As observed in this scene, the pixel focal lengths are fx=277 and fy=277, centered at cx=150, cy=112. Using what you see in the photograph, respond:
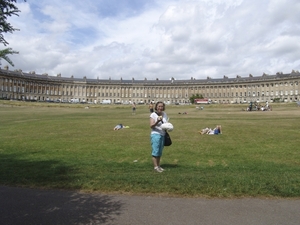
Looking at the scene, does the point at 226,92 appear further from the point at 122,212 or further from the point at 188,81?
the point at 122,212

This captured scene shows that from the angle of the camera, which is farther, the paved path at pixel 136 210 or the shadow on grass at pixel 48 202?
the shadow on grass at pixel 48 202

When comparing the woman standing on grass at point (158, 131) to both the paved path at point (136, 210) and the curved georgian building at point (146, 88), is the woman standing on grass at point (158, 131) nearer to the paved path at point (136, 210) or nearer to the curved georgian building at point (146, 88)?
the paved path at point (136, 210)

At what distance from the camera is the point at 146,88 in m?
198

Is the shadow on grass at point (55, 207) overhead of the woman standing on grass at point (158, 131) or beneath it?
beneath

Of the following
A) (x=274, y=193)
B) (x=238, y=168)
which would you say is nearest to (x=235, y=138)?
(x=238, y=168)

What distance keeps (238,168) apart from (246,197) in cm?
342

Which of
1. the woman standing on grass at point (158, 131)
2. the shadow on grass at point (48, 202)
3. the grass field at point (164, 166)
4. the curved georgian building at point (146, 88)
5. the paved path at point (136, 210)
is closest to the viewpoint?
the paved path at point (136, 210)

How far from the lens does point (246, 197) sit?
7.21 m

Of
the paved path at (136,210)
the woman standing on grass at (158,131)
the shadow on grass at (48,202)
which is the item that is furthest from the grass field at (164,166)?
the woman standing on grass at (158,131)

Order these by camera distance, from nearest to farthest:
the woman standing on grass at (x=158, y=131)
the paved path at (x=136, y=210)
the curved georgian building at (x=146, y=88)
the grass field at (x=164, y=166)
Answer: the paved path at (x=136, y=210) → the grass field at (x=164, y=166) → the woman standing on grass at (x=158, y=131) → the curved georgian building at (x=146, y=88)

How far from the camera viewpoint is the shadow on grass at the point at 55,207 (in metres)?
5.81

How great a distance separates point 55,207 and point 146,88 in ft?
631

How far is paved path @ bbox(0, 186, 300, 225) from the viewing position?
Answer: 18.8 feet

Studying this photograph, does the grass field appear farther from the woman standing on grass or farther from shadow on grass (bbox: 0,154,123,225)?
the woman standing on grass
